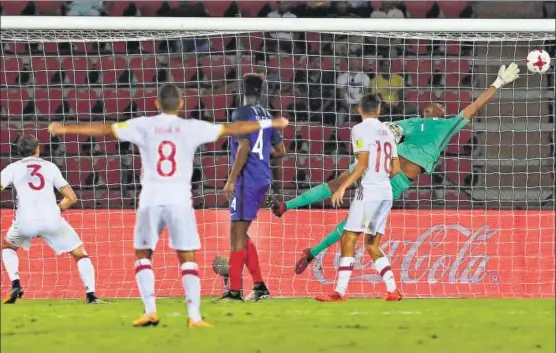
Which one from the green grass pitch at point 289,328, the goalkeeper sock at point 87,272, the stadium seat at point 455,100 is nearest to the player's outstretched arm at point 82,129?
the green grass pitch at point 289,328

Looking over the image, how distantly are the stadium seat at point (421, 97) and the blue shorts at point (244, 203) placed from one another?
189 inches

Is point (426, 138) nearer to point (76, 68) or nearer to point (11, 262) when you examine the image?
point (11, 262)

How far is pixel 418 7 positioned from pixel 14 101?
186 inches

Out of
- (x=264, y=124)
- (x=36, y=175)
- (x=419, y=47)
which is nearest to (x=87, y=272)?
(x=36, y=175)

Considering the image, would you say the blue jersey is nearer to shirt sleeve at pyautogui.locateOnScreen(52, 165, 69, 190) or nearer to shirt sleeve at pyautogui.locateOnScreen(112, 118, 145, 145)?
shirt sleeve at pyautogui.locateOnScreen(52, 165, 69, 190)

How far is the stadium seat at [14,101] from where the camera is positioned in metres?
14.9

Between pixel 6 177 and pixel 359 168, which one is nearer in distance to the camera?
pixel 359 168

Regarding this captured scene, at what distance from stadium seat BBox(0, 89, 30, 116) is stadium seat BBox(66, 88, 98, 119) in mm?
488

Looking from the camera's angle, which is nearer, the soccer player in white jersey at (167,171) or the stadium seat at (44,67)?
the soccer player in white jersey at (167,171)

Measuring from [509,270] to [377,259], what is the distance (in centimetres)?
306

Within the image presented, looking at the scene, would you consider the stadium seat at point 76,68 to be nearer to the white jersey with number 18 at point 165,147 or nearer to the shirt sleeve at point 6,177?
the shirt sleeve at point 6,177

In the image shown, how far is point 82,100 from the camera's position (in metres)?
14.9

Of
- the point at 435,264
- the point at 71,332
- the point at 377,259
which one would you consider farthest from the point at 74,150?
the point at 71,332

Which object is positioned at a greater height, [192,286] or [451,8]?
[451,8]
